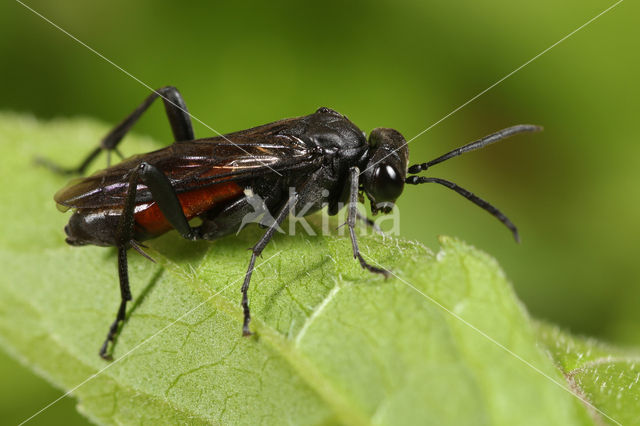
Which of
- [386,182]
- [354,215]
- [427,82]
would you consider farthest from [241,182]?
[427,82]

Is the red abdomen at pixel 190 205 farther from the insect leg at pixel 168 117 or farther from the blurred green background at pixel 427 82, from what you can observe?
the blurred green background at pixel 427 82

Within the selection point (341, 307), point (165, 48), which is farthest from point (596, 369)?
point (165, 48)

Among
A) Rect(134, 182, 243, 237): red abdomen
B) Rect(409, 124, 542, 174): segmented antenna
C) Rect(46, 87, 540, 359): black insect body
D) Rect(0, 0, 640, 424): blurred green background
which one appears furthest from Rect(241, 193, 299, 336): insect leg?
Rect(0, 0, 640, 424): blurred green background

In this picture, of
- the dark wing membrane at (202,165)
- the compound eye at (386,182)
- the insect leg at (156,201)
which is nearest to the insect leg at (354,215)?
the compound eye at (386,182)

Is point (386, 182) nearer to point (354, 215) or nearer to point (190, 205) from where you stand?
point (354, 215)

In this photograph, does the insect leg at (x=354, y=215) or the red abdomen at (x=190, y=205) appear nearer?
the insect leg at (x=354, y=215)

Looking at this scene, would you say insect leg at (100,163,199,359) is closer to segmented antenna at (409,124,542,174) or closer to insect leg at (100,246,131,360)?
insect leg at (100,246,131,360)
